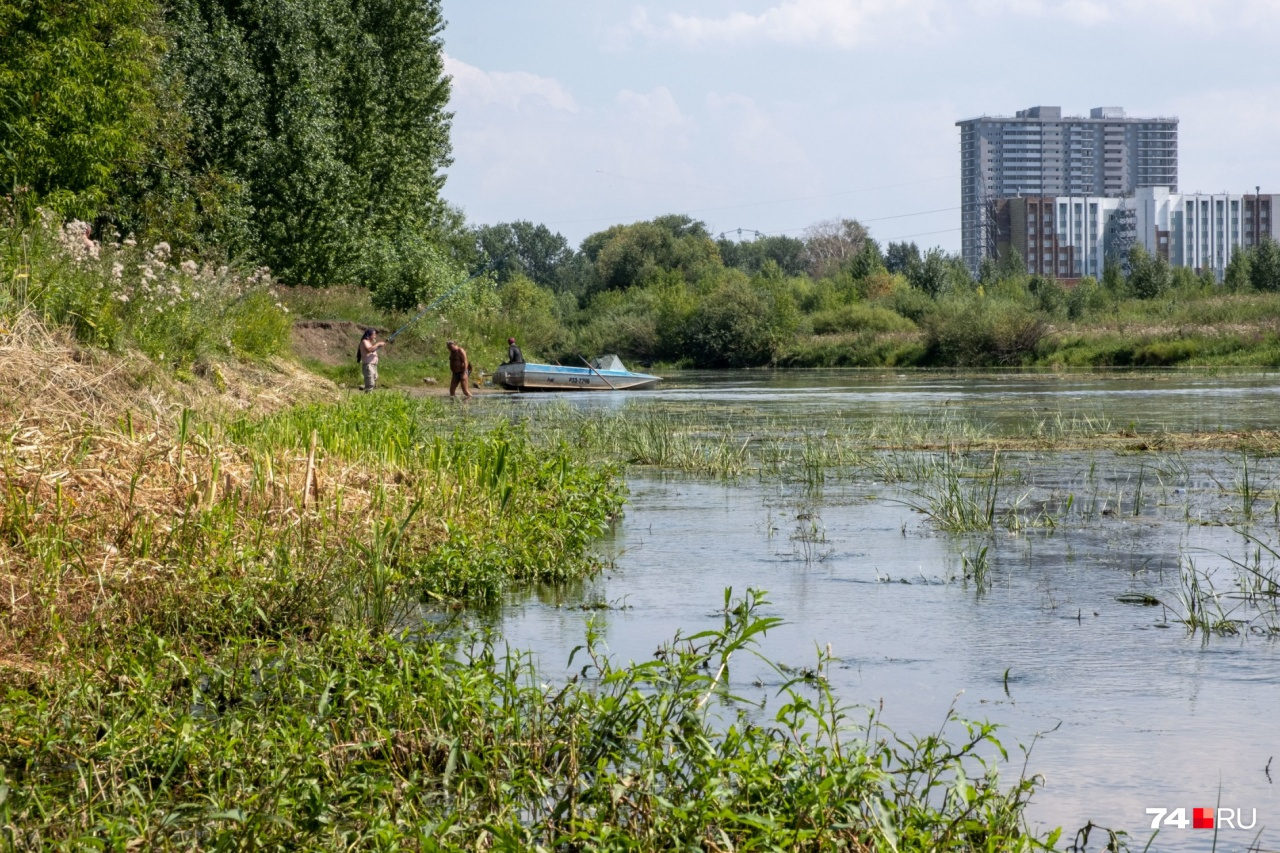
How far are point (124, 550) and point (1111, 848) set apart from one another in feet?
15.1

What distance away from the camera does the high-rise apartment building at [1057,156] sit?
18462 centimetres

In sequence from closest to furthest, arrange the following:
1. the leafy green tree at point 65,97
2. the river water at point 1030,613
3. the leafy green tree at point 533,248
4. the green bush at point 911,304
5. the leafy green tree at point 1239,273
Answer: the river water at point 1030,613 < the leafy green tree at point 65,97 < the leafy green tree at point 1239,273 < the green bush at point 911,304 < the leafy green tree at point 533,248

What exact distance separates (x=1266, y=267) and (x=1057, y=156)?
129869 millimetres

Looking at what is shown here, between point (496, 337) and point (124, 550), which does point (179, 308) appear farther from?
point (496, 337)

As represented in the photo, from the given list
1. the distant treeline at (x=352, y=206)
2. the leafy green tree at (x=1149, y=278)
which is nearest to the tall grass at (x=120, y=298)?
the distant treeline at (x=352, y=206)

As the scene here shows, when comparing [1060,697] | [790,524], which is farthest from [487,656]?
[790,524]

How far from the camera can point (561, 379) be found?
38.2 m

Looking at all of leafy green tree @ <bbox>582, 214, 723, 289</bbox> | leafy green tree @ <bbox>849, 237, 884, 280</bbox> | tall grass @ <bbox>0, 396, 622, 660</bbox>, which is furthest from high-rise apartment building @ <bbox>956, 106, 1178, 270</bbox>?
tall grass @ <bbox>0, 396, 622, 660</bbox>

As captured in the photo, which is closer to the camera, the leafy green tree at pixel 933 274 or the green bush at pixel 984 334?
the green bush at pixel 984 334

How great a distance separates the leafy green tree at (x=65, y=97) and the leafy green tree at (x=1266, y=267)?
2275 inches

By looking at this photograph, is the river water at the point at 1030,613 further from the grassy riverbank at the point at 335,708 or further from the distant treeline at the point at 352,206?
the distant treeline at the point at 352,206

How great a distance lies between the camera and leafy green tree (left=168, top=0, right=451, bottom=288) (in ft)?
112

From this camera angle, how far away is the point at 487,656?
5141 mm

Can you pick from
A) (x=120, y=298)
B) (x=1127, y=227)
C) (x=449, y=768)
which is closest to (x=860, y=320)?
(x=120, y=298)
